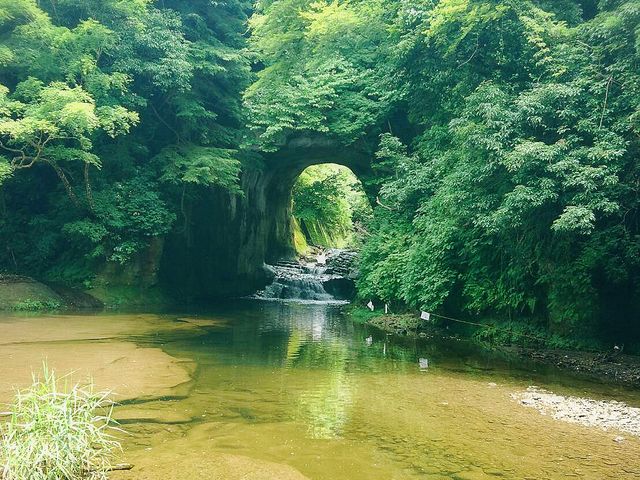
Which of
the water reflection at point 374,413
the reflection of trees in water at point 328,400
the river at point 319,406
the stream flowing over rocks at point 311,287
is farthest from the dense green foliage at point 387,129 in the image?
the stream flowing over rocks at point 311,287

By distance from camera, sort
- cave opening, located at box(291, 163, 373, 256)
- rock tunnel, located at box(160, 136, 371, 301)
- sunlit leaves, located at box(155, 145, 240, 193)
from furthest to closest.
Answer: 1. cave opening, located at box(291, 163, 373, 256)
2. rock tunnel, located at box(160, 136, 371, 301)
3. sunlit leaves, located at box(155, 145, 240, 193)

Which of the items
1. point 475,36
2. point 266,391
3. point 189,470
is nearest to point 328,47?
point 475,36

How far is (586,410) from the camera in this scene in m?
6.07

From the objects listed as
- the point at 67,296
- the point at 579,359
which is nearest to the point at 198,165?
the point at 67,296

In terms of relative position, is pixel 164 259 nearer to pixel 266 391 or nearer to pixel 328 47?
pixel 328 47

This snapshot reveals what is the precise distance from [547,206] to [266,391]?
580cm

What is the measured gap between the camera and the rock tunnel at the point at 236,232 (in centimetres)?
1938

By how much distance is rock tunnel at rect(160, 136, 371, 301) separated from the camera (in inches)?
763

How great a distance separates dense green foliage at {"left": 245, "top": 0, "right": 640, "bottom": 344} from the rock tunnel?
289 centimetres

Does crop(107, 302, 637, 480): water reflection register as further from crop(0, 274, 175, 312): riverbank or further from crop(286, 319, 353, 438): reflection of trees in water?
crop(0, 274, 175, 312): riverbank

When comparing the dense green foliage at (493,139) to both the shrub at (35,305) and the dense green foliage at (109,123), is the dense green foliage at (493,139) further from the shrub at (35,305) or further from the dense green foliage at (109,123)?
the shrub at (35,305)

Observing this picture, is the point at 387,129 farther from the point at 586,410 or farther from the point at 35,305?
the point at 586,410

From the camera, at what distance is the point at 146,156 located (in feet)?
61.9

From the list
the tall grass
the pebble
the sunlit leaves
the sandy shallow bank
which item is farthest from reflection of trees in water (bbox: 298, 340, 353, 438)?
the sunlit leaves
